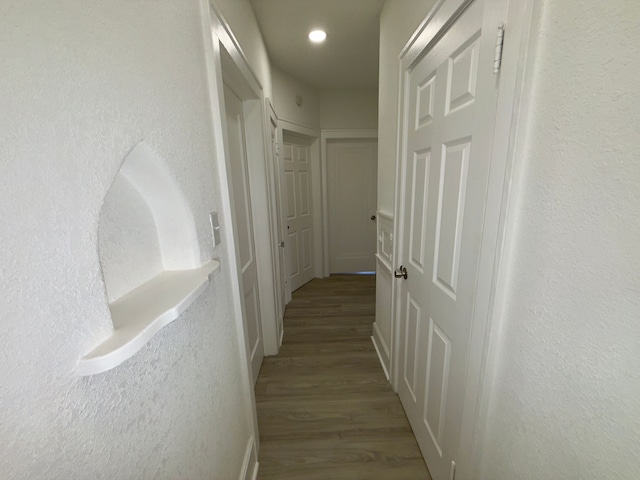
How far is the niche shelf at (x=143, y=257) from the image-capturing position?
0.51 metres

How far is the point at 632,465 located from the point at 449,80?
115 centimetres

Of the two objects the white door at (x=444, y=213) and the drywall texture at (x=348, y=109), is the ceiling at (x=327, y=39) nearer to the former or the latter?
the drywall texture at (x=348, y=109)

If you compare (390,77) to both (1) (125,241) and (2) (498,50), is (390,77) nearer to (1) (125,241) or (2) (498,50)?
(2) (498,50)

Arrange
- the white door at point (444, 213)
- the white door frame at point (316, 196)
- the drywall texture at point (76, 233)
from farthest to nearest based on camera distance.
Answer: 1. the white door frame at point (316, 196)
2. the white door at point (444, 213)
3. the drywall texture at point (76, 233)

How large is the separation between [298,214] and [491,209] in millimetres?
2782

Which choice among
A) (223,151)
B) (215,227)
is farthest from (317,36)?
(215,227)

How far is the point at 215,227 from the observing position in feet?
3.32

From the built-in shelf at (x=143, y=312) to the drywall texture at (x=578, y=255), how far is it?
865mm

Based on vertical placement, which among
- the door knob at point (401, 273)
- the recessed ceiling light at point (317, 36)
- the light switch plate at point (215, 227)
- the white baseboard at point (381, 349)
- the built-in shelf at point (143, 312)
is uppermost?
the recessed ceiling light at point (317, 36)

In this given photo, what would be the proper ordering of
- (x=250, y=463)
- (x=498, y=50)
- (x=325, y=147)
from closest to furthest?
(x=498, y=50) < (x=250, y=463) < (x=325, y=147)

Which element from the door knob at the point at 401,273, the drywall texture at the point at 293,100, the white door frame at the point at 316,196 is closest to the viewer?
the door knob at the point at 401,273

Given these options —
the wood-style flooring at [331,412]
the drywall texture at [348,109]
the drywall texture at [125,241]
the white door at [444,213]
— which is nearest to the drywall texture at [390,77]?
the white door at [444,213]

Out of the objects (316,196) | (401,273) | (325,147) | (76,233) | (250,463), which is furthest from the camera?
(316,196)

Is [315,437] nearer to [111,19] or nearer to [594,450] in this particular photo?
[594,450]
